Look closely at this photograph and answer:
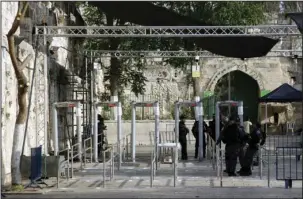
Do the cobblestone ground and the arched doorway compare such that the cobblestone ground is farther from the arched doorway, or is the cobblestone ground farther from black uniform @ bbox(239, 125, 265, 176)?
the arched doorway

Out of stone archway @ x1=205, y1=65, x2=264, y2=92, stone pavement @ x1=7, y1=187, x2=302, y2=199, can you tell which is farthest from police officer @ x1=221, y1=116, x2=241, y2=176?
stone archway @ x1=205, y1=65, x2=264, y2=92

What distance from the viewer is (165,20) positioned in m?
10.8

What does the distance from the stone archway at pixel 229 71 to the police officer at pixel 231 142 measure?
25.7 m

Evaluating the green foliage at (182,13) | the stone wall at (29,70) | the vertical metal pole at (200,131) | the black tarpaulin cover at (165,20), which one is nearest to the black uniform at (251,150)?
the black tarpaulin cover at (165,20)

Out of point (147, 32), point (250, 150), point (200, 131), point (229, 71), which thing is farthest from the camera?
point (229, 71)

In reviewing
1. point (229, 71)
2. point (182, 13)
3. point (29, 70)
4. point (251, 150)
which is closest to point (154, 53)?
point (182, 13)

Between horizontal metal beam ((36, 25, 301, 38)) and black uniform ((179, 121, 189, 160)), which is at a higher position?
horizontal metal beam ((36, 25, 301, 38))

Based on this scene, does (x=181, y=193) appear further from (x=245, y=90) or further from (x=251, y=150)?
(x=245, y=90)

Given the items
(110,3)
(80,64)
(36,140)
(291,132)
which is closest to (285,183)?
(110,3)

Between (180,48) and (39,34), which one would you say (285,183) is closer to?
(39,34)

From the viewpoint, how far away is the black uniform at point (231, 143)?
1580 centimetres

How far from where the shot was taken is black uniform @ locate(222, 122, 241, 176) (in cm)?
1580

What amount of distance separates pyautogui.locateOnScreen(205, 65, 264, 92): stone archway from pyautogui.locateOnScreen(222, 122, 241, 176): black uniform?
2575 cm

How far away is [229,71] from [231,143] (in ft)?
87.6
